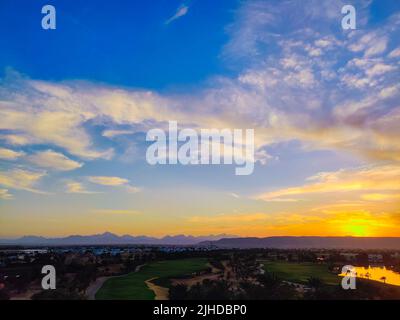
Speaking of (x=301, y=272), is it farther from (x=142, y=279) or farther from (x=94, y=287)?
(x=94, y=287)

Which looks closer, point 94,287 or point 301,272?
point 94,287

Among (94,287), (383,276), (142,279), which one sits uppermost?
(383,276)

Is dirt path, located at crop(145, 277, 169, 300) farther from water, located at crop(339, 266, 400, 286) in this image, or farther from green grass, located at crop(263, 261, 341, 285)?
water, located at crop(339, 266, 400, 286)

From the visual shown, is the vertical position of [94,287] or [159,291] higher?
[159,291]

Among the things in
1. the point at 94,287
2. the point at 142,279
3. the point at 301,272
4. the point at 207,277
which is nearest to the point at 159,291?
the point at 94,287

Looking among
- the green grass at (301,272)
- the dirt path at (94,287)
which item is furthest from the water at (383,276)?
the dirt path at (94,287)

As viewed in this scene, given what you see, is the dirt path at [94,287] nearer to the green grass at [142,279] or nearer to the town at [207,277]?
the town at [207,277]

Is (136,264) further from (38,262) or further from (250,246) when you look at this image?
(250,246)
